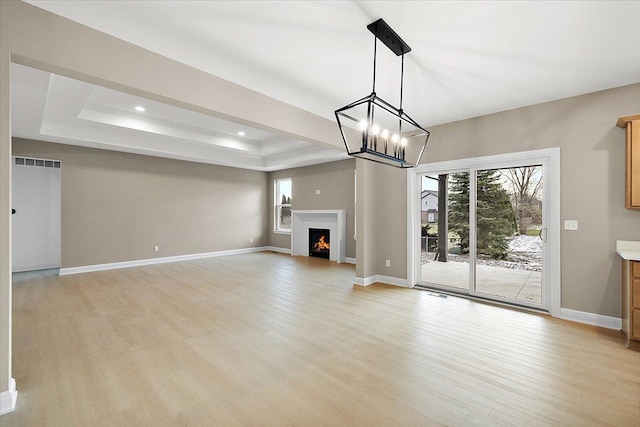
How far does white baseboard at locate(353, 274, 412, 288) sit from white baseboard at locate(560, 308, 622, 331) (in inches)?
82.0

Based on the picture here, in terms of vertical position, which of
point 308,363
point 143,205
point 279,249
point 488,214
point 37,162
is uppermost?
point 37,162

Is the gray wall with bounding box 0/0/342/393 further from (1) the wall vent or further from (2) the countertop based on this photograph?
(1) the wall vent

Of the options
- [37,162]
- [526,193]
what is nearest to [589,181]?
[526,193]

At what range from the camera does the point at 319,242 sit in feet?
26.4

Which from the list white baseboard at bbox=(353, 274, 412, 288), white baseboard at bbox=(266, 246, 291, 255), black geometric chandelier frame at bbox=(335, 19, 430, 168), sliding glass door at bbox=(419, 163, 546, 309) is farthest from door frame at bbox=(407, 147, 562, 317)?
white baseboard at bbox=(266, 246, 291, 255)

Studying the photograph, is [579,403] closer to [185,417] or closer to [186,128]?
[185,417]

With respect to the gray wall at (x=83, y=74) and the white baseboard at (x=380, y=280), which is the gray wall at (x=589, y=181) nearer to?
the white baseboard at (x=380, y=280)

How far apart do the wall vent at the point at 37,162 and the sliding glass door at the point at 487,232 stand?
297 inches

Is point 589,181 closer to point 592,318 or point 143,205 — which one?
point 592,318

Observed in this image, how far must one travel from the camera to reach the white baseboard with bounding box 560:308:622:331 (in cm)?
314

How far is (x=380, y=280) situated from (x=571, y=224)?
2909mm

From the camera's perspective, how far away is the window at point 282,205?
9.04 meters

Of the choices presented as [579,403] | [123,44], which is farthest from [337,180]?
[579,403]

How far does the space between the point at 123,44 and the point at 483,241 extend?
501 centimetres
